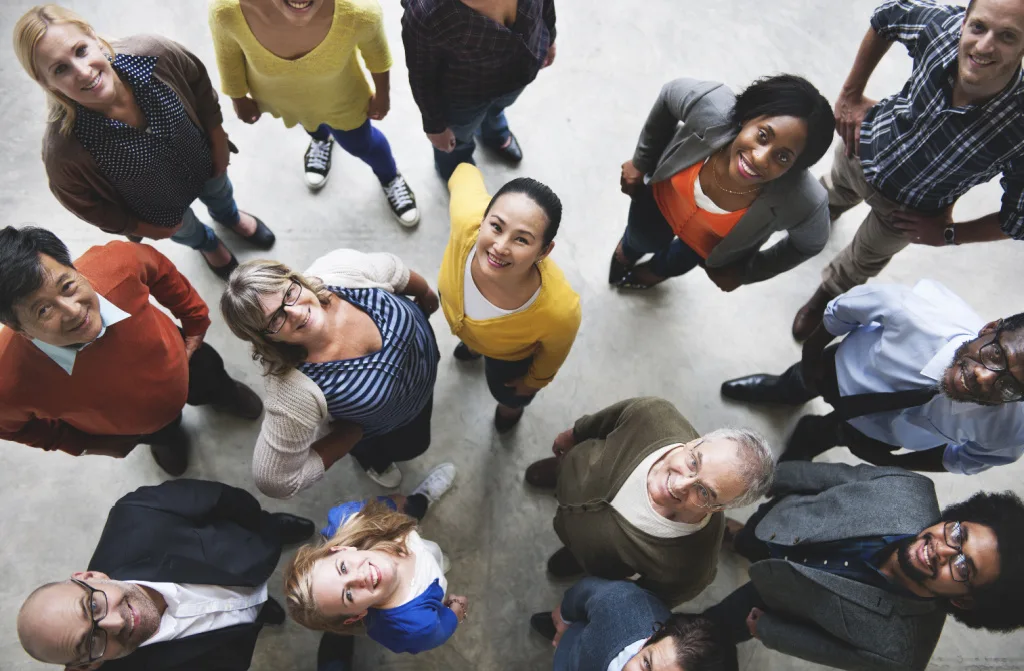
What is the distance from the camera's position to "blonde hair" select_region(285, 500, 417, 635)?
186 centimetres

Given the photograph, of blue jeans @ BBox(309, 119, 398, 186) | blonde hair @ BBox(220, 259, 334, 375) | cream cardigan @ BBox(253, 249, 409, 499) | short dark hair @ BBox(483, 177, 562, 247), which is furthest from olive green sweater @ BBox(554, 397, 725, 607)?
blue jeans @ BBox(309, 119, 398, 186)

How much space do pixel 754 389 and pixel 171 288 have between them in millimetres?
2877

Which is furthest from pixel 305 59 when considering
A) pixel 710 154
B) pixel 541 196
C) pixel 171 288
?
pixel 710 154

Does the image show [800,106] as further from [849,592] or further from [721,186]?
[849,592]

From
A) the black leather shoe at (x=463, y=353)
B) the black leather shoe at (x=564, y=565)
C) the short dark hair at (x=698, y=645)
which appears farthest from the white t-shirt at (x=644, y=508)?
the black leather shoe at (x=463, y=353)

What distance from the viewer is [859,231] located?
2891 mm

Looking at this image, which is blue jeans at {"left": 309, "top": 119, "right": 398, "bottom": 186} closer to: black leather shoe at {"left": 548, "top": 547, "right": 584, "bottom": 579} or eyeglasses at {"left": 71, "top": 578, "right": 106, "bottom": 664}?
eyeglasses at {"left": 71, "top": 578, "right": 106, "bottom": 664}

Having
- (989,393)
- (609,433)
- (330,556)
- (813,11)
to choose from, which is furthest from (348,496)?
(813,11)

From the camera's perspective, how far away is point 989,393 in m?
1.82

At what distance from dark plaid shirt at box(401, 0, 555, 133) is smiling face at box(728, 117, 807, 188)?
3.04ft

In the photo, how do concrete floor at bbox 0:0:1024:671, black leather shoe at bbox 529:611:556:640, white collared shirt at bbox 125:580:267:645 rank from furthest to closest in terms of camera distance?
concrete floor at bbox 0:0:1024:671 < black leather shoe at bbox 529:611:556:640 < white collared shirt at bbox 125:580:267:645

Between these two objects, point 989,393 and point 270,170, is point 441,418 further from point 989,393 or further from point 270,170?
point 989,393

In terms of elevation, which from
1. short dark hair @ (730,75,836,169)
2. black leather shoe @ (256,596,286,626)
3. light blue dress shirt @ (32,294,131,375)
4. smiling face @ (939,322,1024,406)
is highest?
short dark hair @ (730,75,836,169)

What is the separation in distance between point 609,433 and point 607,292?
4.58ft
